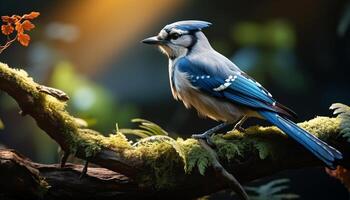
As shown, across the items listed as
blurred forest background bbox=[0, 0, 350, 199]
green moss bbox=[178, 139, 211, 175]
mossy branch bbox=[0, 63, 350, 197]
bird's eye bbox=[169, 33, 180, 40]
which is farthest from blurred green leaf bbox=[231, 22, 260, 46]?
green moss bbox=[178, 139, 211, 175]

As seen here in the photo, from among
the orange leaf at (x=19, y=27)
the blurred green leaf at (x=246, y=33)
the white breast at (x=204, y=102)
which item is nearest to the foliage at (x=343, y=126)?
the white breast at (x=204, y=102)

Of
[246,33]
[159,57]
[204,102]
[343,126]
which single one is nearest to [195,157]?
[204,102]

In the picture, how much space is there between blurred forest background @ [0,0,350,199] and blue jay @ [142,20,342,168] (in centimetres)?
74

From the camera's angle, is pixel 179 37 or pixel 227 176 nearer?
pixel 227 176

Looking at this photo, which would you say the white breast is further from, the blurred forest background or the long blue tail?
the blurred forest background

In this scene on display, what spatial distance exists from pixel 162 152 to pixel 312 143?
1.62ft

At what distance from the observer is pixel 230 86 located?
5.84 ft

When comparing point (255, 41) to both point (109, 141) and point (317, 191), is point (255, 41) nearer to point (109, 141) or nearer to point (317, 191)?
point (317, 191)

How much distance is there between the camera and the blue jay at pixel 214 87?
5.63ft

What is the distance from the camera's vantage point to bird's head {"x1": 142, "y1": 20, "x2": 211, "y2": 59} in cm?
194

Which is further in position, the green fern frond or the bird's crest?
the bird's crest

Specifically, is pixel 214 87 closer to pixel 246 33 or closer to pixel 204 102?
pixel 204 102

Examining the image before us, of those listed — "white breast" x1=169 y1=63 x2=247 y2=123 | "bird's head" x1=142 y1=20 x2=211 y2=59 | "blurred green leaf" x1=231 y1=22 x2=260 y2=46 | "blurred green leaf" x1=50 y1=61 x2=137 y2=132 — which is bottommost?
"white breast" x1=169 y1=63 x2=247 y2=123

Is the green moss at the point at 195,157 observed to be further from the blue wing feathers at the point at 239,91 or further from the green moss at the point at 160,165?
the blue wing feathers at the point at 239,91
